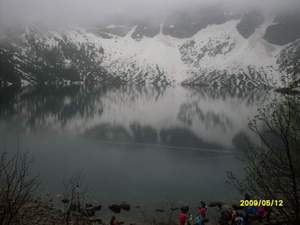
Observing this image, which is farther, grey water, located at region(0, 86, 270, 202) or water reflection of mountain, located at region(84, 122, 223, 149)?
water reflection of mountain, located at region(84, 122, 223, 149)

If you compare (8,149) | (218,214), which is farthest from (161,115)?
(218,214)

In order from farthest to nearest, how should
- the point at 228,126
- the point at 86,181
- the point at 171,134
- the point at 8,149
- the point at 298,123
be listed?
1. the point at 228,126
2. the point at 171,134
3. the point at 8,149
4. the point at 86,181
5. the point at 298,123

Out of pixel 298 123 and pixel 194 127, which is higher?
pixel 298 123

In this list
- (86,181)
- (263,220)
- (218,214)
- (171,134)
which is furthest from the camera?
(171,134)

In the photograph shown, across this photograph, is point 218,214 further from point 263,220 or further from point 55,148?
point 55,148

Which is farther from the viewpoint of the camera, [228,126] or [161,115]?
[161,115]

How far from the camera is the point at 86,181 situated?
49688 millimetres

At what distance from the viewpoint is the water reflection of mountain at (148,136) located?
268ft

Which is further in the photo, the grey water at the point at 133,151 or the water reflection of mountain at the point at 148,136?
the water reflection of mountain at the point at 148,136

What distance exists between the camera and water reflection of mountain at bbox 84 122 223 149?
81.8 meters

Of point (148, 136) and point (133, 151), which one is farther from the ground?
point (148, 136)

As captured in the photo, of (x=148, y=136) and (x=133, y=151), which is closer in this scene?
(x=133, y=151)

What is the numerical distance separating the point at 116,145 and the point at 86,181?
94.8 feet

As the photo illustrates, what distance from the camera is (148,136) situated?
90.8m
